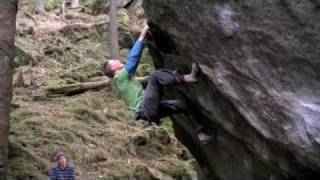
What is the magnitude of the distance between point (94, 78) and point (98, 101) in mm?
2434

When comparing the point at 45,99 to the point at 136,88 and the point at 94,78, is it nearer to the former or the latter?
the point at 94,78

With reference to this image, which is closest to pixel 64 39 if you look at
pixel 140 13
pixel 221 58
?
pixel 140 13

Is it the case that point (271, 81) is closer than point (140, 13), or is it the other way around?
point (271, 81)

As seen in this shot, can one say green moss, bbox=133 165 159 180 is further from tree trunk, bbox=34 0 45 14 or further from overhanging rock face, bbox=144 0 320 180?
tree trunk, bbox=34 0 45 14

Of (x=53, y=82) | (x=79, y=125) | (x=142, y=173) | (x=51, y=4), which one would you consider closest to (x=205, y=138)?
(x=142, y=173)

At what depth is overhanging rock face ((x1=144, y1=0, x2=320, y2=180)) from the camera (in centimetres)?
622

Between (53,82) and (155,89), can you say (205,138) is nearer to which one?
(155,89)

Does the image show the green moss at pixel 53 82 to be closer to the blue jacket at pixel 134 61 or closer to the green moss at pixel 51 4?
the blue jacket at pixel 134 61

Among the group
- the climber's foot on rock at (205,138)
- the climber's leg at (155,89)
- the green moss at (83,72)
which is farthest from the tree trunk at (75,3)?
the climber's leg at (155,89)

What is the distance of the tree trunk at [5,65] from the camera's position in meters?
10.7

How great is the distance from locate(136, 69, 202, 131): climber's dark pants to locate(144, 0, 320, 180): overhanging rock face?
377mm

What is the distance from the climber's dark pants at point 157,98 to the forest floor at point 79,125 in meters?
5.18

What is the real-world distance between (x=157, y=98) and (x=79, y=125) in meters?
9.23

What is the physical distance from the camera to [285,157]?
6.80 meters
